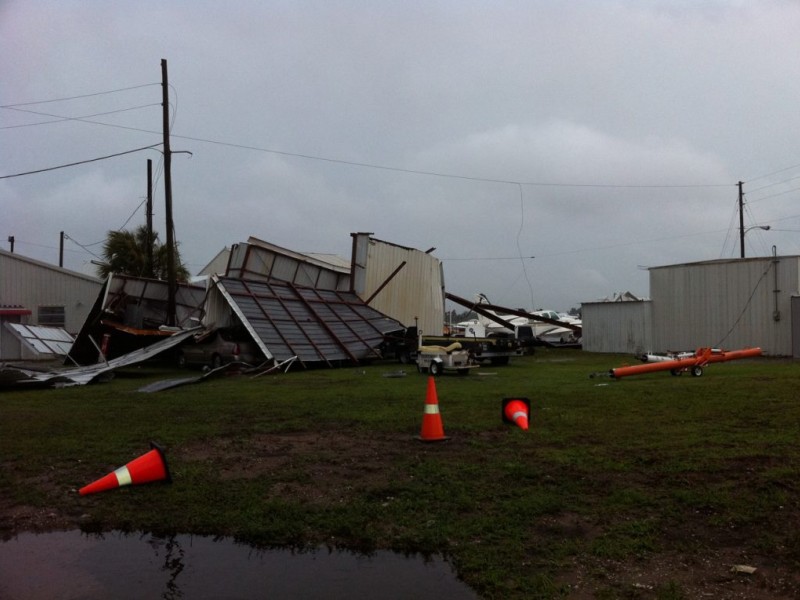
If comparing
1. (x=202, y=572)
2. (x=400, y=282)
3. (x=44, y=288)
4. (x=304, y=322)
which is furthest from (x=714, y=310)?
(x=44, y=288)

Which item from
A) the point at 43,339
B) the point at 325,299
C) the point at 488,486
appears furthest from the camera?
the point at 325,299

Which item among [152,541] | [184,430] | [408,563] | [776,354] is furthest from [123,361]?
[776,354]

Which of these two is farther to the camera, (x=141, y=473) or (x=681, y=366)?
(x=681, y=366)

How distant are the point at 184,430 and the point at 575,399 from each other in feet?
21.3

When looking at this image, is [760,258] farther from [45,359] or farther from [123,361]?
[45,359]

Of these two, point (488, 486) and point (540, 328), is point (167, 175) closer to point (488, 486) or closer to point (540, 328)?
point (488, 486)

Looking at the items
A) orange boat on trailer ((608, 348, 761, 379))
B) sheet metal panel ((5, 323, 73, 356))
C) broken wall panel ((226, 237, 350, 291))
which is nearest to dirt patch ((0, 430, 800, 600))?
orange boat on trailer ((608, 348, 761, 379))

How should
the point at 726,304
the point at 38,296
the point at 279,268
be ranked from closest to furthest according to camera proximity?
1. the point at 726,304
2. the point at 279,268
3. the point at 38,296

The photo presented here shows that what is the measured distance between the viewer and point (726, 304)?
2711 centimetres

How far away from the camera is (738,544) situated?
14.6 ft

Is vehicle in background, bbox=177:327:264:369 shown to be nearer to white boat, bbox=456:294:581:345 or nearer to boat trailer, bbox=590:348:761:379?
boat trailer, bbox=590:348:761:379

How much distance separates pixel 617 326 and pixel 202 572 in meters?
29.5

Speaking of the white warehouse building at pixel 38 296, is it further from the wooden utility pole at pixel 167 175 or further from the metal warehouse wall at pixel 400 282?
the metal warehouse wall at pixel 400 282

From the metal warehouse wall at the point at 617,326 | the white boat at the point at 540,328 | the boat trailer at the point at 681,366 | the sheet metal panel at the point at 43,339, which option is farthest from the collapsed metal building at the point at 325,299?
the boat trailer at the point at 681,366
